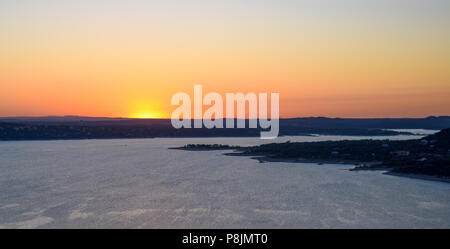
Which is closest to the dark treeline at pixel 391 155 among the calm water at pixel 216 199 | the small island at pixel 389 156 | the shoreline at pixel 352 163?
the small island at pixel 389 156

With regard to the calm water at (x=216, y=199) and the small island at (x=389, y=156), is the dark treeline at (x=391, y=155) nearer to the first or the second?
the small island at (x=389, y=156)

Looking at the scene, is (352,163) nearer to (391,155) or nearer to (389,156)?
(389,156)

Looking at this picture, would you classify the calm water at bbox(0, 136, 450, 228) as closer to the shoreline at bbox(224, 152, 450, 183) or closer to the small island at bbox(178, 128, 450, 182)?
the shoreline at bbox(224, 152, 450, 183)

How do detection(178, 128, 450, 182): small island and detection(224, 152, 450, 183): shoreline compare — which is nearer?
detection(224, 152, 450, 183): shoreline

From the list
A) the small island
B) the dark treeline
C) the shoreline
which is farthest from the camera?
the dark treeline

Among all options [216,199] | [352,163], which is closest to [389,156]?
[352,163]

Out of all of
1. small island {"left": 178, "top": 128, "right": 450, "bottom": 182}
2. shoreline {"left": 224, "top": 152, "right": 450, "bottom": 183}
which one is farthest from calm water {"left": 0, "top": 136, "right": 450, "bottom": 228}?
small island {"left": 178, "top": 128, "right": 450, "bottom": 182}

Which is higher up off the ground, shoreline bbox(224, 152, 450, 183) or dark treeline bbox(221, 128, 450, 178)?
dark treeline bbox(221, 128, 450, 178)

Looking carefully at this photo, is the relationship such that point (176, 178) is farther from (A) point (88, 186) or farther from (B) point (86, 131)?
(B) point (86, 131)
